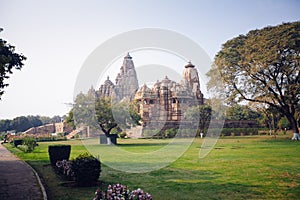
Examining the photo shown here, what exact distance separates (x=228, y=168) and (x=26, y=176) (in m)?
8.06

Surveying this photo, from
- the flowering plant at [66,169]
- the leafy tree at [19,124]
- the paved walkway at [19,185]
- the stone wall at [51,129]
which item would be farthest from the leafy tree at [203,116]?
the leafy tree at [19,124]

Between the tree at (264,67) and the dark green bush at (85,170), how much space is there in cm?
2438

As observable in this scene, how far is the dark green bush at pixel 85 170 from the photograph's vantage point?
902 centimetres

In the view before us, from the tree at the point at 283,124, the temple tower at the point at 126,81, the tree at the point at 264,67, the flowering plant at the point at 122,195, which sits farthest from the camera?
the temple tower at the point at 126,81

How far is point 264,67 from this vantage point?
29578 mm

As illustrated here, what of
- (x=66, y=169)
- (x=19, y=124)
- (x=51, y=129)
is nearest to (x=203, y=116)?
(x=66, y=169)

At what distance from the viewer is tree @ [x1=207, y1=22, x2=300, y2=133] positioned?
2892 centimetres

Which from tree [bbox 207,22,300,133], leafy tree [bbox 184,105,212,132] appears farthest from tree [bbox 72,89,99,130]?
leafy tree [bbox 184,105,212,132]

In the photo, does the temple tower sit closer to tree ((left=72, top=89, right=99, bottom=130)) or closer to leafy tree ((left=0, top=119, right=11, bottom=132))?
tree ((left=72, top=89, right=99, bottom=130))

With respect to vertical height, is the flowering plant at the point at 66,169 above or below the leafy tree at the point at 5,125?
below

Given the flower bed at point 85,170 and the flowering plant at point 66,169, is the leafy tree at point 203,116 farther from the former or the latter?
the flower bed at point 85,170

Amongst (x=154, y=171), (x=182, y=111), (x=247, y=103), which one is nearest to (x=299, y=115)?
(x=247, y=103)

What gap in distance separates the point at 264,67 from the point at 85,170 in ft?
82.5

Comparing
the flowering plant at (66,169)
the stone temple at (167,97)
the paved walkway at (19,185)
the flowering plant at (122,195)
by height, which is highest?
the stone temple at (167,97)
